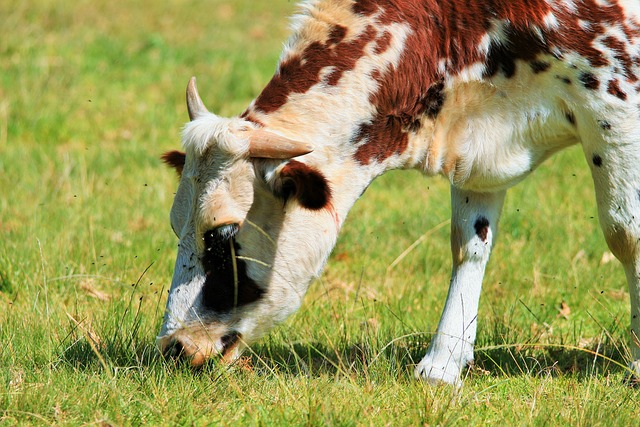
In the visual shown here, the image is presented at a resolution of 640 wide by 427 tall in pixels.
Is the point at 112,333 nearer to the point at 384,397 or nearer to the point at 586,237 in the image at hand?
the point at 384,397

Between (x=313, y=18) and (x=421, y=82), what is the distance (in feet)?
1.94

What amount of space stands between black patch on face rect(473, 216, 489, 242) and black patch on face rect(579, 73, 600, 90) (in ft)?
3.75

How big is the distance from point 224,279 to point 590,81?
6.39ft

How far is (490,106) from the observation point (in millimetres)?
4848

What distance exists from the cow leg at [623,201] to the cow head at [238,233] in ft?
4.42

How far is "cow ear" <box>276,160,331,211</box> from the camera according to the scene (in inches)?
170

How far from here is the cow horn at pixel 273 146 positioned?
13.8 feet

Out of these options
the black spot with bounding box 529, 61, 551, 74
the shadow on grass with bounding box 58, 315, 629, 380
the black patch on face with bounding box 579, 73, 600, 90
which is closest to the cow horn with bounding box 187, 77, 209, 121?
the shadow on grass with bounding box 58, 315, 629, 380

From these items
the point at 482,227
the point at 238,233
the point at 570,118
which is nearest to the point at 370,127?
the point at 238,233

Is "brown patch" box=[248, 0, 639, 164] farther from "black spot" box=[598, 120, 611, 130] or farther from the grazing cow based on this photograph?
"black spot" box=[598, 120, 611, 130]

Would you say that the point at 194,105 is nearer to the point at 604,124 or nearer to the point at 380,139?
the point at 380,139

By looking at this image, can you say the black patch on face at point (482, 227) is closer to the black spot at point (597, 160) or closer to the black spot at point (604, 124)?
the black spot at point (597, 160)

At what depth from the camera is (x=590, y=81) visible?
4699 millimetres

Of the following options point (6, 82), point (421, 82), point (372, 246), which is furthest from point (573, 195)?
point (6, 82)
